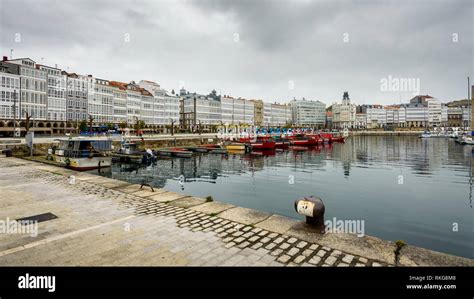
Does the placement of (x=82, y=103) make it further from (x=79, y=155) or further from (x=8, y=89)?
(x=79, y=155)

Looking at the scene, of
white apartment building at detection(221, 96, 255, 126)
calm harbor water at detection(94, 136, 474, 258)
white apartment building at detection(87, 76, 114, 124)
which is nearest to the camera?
calm harbor water at detection(94, 136, 474, 258)

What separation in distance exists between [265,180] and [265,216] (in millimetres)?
17289

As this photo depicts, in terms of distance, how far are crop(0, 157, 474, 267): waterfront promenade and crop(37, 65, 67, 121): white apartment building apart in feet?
264

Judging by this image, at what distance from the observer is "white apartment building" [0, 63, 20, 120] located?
64.9 metres

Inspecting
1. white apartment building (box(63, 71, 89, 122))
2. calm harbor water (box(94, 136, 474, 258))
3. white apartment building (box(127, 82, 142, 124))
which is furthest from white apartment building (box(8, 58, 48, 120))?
calm harbor water (box(94, 136, 474, 258))

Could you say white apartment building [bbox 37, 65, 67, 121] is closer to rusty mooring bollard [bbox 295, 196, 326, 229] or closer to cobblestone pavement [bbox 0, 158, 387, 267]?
cobblestone pavement [bbox 0, 158, 387, 267]

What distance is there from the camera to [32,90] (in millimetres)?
71750

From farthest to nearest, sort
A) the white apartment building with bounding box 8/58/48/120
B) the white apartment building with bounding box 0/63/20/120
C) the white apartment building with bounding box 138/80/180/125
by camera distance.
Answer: the white apartment building with bounding box 138/80/180/125, the white apartment building with bounding box 8/58/48/120, the white apartment building with bounding box 0/63/20/120

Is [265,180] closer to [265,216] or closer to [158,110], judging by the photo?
[265,216]

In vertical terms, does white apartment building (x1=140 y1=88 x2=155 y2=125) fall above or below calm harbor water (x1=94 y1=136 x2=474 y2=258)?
above

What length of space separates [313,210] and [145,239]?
5.22 m
